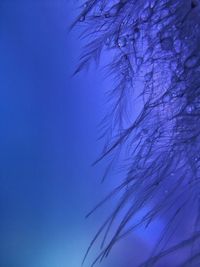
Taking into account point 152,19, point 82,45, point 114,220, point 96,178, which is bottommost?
point 114,220

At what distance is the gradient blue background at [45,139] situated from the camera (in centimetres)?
93

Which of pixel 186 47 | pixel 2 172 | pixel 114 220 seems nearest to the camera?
pixel 186 47

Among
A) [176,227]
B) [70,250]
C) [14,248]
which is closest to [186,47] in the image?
[176,227]

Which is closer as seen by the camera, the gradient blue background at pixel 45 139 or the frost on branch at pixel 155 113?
the frost on branch at pixel 155 113

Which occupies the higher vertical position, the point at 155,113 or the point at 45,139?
the point at 45,139

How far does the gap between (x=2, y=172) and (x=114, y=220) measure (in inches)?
13.0

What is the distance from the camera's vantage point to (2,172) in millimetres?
990

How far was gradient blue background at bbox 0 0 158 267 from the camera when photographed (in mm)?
930

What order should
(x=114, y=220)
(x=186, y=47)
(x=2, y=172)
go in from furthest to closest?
(x=2, y=172), (x=114, y=220), (x=186, y=47)

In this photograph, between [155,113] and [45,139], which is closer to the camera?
[155,113]

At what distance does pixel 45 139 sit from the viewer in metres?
0.96

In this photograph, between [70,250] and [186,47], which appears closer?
[186,47]

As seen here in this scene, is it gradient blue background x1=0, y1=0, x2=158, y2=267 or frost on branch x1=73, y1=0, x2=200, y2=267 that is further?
gradient blue background x1=0, y1=0, x2=158, y2=267

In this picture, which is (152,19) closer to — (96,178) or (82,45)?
(82,45)
